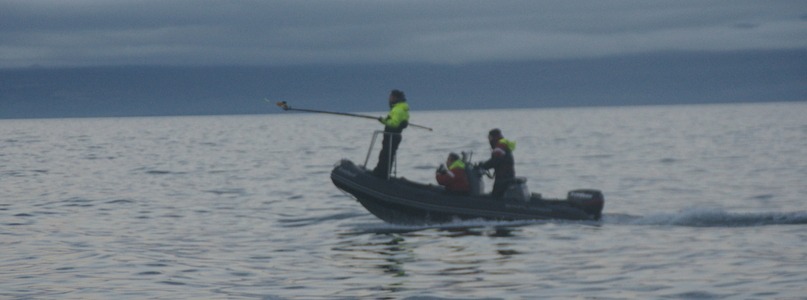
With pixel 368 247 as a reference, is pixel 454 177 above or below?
above

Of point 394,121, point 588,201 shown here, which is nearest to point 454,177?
point 394,121

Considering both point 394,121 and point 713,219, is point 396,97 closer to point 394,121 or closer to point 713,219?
point 394,121

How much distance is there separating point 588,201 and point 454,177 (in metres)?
2.48

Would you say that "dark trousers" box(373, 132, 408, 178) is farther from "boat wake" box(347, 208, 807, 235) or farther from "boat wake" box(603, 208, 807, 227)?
"boat wake" box(603, 208, 807, 227)

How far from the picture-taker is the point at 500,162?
62.1 feet

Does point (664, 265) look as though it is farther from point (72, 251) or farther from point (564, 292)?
point (72, 251)

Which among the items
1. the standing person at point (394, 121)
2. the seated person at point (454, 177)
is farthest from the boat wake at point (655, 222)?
the standing person at point (394, 121)

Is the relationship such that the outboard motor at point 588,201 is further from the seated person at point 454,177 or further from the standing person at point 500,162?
the seated person at point 454,177

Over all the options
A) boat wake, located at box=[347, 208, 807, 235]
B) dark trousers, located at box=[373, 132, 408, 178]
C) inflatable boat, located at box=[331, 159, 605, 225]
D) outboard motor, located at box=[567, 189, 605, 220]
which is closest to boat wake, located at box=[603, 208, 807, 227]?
boat wake, located at box=[347, 208, 807, 235]

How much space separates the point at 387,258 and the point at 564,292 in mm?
4001

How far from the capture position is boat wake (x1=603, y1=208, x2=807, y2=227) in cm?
1881

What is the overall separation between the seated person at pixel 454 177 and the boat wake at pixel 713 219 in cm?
267

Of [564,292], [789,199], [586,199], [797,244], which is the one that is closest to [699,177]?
[789,199]

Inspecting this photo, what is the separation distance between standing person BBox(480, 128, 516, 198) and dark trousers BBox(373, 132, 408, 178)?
162 centimetres
